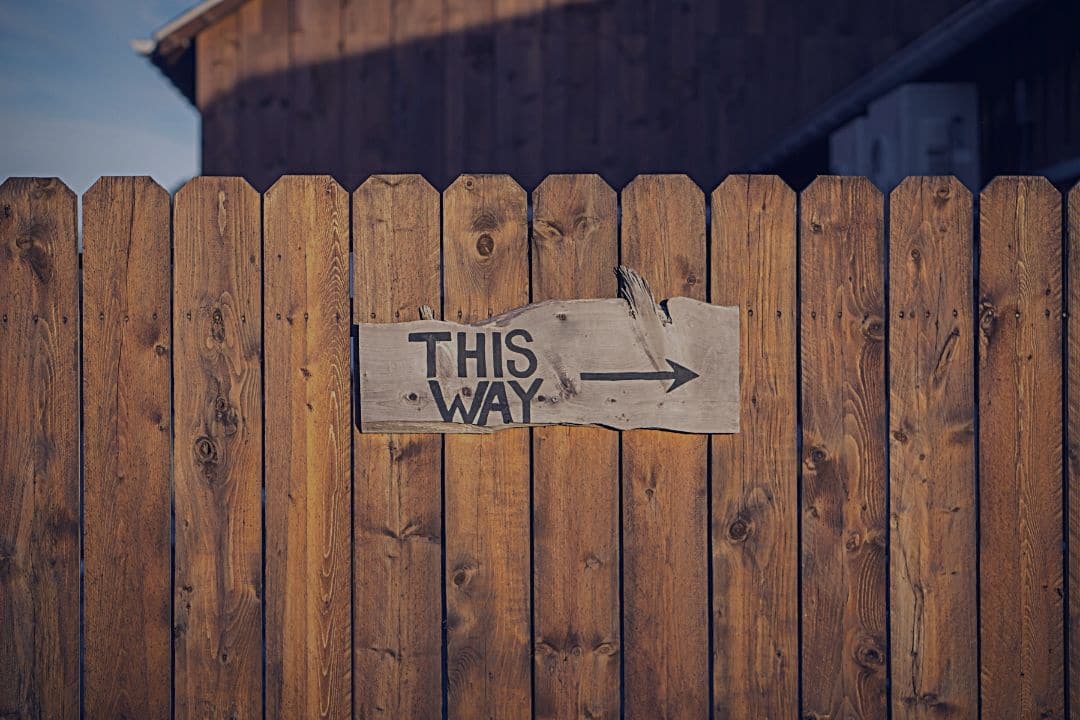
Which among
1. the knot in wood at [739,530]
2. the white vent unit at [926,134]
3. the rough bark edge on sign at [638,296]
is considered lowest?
the knot in wood at [739,530]

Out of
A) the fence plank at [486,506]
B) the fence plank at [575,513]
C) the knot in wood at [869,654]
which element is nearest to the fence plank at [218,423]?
the fence plank at [486,506]

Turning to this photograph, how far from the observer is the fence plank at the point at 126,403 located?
8.84 feet

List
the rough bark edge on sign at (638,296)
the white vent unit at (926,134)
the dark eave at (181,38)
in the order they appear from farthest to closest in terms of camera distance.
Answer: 1. the dark eave at (181,38)
2. the white vent unit at (926,134)
3. the rough bark edge on sign at (638,296)

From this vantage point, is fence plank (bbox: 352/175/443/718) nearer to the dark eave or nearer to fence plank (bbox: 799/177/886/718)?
fence plank (bbox: 799/177/886/718)

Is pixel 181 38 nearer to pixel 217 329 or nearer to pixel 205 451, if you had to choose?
pixel 217 329

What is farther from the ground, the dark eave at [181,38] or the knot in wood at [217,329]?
the dark eave at [181,38]

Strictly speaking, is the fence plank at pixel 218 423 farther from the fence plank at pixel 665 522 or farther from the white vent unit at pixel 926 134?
the white vent unit at pixel 926 134

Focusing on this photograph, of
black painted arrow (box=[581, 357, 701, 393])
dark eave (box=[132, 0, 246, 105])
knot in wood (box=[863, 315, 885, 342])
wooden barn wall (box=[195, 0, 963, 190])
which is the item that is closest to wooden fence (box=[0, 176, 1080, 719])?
knot in wood (box=[863, 315, 885, 342])

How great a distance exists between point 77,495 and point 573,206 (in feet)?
5.59

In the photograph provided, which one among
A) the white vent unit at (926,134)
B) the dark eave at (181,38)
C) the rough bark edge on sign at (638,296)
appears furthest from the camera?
the dark eave at (181,38)

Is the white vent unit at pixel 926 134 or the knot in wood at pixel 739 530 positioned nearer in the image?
the knot in wood at pixel 739 530

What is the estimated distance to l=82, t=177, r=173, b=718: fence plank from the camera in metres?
2.70

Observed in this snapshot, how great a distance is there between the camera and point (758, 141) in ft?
24.5

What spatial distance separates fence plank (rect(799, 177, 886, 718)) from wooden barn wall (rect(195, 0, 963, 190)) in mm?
4726
